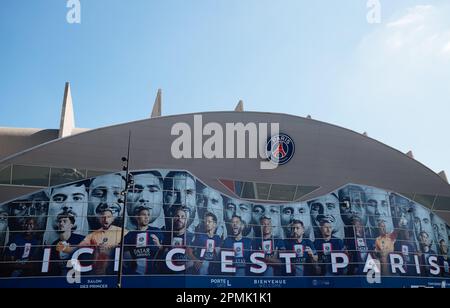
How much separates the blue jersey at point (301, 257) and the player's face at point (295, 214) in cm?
133

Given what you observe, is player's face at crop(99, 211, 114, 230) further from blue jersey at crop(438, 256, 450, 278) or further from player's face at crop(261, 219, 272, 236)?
blue jersey at crop(438, 256, 450, 278)

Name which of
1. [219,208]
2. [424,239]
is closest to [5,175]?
[219,208]

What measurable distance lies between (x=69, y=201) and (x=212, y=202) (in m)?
10.7

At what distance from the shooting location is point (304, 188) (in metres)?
35.8

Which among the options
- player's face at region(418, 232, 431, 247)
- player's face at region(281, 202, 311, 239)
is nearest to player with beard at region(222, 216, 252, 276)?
player's face at region(281, 202, 311, 239)

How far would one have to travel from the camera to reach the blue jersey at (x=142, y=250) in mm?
29375

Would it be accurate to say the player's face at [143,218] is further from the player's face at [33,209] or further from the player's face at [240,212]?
the player's face at [33,209]

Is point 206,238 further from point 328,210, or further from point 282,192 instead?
point 328,210

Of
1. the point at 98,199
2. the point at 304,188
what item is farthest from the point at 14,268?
the point at 304,188

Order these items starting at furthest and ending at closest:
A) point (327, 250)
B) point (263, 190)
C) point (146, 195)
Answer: point (263, 190), point (327, 250), point (146, 195)

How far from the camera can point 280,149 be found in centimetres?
3638

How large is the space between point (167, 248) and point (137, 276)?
284 centimetres

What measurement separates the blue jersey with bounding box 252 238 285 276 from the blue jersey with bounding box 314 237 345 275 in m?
3.17
